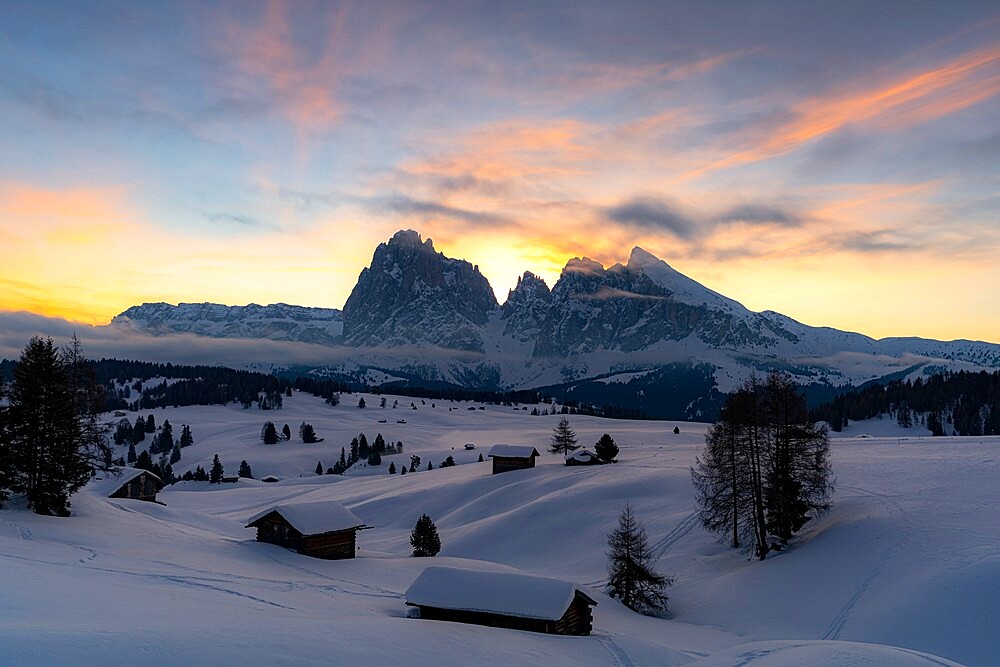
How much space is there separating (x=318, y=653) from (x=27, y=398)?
121 feet

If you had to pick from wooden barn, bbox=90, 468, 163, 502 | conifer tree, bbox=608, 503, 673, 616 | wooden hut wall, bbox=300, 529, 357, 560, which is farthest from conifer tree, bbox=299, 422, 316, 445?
conifer tree, bbox=608, 503, 673, 616

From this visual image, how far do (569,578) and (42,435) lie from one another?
35878 mm

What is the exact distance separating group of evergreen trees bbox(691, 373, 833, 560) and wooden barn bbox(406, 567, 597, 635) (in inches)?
694

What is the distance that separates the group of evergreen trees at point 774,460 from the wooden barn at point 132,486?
59.3m

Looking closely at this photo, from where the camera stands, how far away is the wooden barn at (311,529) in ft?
139

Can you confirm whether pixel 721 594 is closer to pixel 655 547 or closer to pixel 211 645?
→ pixel 655 547

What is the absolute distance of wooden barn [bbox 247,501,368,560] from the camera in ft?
139

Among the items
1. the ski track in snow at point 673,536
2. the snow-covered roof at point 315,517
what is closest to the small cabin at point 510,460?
the ski track in snow at point 673,536

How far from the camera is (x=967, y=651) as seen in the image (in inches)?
893

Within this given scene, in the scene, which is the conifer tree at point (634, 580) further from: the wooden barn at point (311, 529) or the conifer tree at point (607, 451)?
the conifer tree at point (607, 451)

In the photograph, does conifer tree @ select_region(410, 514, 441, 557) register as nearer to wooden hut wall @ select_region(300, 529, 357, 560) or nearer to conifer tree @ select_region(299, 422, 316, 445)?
wooden hut wall @ select_region(300, 529, 357, 560)

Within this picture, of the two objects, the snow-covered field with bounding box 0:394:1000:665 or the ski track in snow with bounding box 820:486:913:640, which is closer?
the snow-covered field with bounding box 0:394:1000:665

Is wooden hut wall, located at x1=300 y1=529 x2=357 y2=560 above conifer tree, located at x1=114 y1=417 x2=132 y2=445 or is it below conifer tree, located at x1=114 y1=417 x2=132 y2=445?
above

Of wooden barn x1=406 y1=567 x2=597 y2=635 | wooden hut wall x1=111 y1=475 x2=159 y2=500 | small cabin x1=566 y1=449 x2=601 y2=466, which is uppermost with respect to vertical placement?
wooden barn x1=406 y1=567 x2=597 y2=635
